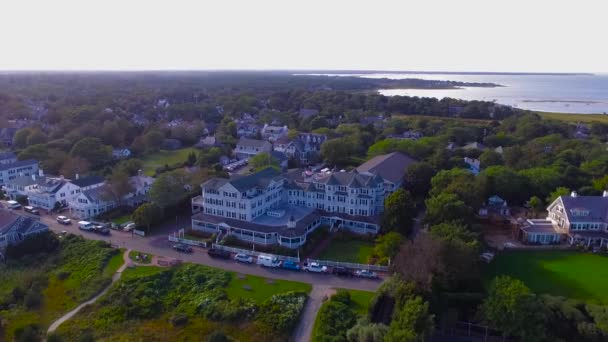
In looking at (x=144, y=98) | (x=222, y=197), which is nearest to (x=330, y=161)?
(x=222, y=197)

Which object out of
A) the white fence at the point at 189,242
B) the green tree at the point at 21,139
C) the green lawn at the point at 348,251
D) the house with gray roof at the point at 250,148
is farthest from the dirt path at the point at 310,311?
the green tree at the point at 21,139

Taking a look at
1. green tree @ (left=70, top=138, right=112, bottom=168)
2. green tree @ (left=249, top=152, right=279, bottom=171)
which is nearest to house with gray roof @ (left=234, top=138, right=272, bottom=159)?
green tree @ (left=249, top=152, right=279, bottom=171)

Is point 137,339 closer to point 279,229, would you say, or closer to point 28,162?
point 279,229

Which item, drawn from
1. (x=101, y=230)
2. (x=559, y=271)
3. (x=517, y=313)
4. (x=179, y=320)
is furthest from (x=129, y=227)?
(x=559, y=271)

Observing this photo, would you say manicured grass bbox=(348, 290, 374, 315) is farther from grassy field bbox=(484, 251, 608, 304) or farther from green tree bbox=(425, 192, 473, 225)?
green tree bbox=(425, 192, 473, 225)

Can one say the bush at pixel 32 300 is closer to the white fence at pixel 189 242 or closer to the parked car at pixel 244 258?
the white fence at pixel 189 242
